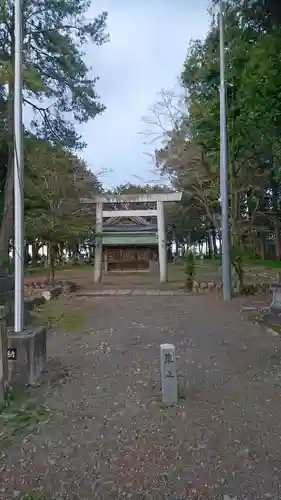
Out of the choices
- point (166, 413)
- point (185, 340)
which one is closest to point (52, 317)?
point (185, 340)

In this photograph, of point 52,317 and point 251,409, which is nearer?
point 251,409

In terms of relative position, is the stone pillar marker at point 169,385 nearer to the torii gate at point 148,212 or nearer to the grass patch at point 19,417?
the grass patch at point 19,417

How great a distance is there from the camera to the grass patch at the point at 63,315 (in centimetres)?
805

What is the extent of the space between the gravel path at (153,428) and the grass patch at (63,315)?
1537 millimetres

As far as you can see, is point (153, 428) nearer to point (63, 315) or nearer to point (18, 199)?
point (18, 199)

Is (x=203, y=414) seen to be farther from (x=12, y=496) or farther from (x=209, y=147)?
(x=209, y=147)

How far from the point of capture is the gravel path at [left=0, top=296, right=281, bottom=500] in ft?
8.57

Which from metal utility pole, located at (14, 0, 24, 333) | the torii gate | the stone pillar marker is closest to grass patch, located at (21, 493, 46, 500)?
the stone pillar marker

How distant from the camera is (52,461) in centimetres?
293

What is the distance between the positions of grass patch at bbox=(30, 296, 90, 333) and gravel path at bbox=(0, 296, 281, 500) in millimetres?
1537

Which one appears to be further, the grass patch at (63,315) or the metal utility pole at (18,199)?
the grass patch at (63,315)

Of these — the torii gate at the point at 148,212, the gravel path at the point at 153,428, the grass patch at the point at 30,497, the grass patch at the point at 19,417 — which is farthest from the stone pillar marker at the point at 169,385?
the torii gate at the point at 148,212

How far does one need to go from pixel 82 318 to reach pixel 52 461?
20.0 ft

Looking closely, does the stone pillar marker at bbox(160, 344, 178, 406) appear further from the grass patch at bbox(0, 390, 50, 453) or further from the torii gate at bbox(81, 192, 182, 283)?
the torii gate at bbox(81, 192, 182, 283)
